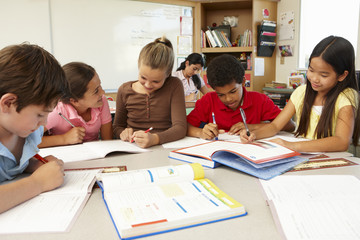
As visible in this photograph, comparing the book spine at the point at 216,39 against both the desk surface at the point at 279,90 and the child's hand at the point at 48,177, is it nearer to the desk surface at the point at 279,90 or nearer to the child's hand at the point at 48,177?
the desk surface at the point at 279,90

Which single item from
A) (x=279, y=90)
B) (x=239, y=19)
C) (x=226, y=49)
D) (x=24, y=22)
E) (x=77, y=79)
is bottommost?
(x=279, y=90)

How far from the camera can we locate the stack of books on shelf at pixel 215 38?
427cm

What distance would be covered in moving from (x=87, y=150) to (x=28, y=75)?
0.50 meters

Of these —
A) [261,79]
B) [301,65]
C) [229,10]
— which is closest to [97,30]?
[229,10]

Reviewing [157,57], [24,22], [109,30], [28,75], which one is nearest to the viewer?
[28,75]

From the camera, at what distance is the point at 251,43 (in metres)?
4.27

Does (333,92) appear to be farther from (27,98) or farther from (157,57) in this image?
(27,98)

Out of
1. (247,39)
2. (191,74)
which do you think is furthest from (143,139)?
(247,39)

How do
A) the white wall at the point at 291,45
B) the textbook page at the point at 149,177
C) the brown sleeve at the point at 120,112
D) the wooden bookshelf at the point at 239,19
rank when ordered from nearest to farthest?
the textbook page at the point at 149,177
the brown sleeve at the point at 120,112
the white wall at the point at 291,45
the wooden bookshelf at the point at 239,19

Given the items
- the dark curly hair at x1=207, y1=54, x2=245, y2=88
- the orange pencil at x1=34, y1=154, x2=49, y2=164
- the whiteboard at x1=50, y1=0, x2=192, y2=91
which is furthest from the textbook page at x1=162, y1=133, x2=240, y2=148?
the whiteboard at x1=50, y1=0, x2=192, y2=91

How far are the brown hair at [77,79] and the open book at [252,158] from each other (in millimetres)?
589

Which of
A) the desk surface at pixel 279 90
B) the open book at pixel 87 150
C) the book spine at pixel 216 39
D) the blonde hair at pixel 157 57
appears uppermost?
A: the book spine at pixel 216 39

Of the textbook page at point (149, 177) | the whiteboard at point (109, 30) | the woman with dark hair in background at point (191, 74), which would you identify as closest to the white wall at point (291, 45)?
the woman with dark hair in background at point (191, 74)

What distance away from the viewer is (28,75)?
0.77 m
